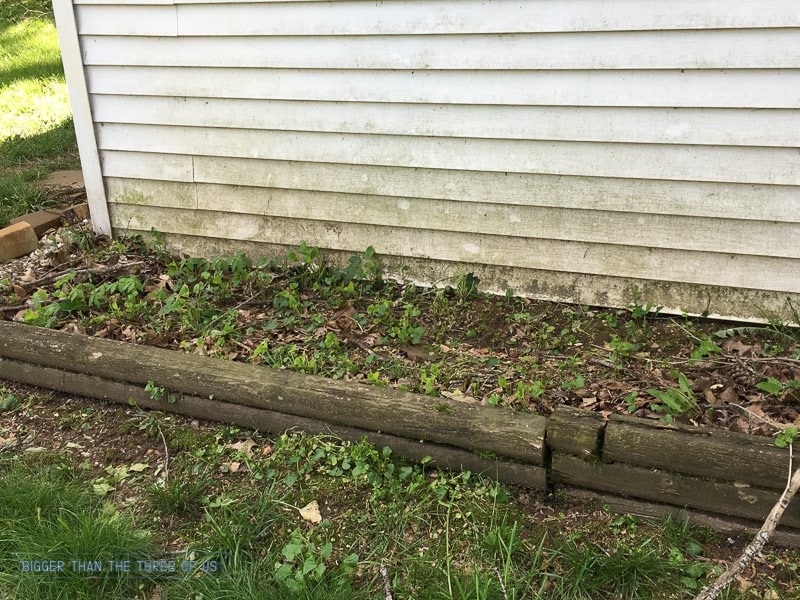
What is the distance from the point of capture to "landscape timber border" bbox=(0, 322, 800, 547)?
2270 millimetres

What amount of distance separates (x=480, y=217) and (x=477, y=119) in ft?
1.75

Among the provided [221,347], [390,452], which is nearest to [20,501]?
[221,347]

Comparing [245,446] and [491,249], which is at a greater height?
[491,249]

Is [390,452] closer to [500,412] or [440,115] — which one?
[500,412]

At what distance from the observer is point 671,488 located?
2342mm

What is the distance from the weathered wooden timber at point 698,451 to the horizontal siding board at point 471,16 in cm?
181

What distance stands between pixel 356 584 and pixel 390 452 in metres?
Result: 0.56

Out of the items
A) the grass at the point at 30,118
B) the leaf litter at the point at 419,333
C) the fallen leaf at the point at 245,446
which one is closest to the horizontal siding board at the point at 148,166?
the leaf litter at the point at 419,333

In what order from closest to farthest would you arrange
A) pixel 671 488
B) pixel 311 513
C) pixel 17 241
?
pixel 671 488
pixel 311 513
pixel 17 241

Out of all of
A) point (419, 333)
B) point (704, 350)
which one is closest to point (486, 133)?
point (419, 333)

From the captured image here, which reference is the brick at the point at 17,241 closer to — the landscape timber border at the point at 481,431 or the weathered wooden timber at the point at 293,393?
the weathered wooden timber at the point at 293,393

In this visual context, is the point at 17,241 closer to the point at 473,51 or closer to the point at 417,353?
the point at 417,353

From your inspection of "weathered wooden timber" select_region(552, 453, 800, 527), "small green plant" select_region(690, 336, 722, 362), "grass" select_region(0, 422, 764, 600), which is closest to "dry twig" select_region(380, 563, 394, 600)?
"grass" select_region(0, 422, 764, 600)

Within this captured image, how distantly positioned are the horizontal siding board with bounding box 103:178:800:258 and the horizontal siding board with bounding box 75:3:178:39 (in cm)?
91
